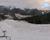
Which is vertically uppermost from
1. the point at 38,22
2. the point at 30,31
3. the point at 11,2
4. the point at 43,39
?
the point at 11,2

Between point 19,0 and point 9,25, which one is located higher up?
point 19,0

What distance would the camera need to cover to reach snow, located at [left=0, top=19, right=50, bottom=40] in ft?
4.65

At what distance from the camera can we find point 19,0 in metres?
1.44

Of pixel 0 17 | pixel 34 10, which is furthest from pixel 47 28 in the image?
pixel 0 17

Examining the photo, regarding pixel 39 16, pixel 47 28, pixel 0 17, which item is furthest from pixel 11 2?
pixel 47 28

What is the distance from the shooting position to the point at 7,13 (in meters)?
1.42

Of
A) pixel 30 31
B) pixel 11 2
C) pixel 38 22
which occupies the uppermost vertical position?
pixel 11 2

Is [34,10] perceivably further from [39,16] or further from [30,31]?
[30,31]

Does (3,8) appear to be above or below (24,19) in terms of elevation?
above

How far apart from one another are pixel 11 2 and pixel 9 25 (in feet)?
1.04

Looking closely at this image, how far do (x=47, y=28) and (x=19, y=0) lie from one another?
0.55m

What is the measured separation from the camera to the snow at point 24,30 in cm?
142

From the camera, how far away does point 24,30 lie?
1.43 meters

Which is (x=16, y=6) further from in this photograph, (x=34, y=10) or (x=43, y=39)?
(x=43, y=39)
